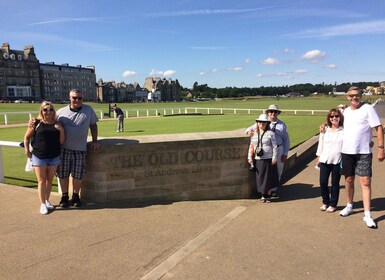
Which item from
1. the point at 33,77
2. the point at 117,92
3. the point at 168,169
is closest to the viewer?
the point at 168,169

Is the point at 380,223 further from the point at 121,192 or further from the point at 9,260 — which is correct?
the point at 9,260

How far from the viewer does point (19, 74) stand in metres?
116

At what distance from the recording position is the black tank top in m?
4.92

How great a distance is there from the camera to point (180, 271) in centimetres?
342

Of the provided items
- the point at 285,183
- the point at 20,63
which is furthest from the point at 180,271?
the point at 20,63

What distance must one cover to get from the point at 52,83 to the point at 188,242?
136094mm

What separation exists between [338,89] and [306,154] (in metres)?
182

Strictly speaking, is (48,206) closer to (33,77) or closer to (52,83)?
(33,77)

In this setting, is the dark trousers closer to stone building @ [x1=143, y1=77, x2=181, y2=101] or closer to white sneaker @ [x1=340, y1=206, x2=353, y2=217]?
white sneaker @ [x1=340, y1=206, x2=353, y2=217]

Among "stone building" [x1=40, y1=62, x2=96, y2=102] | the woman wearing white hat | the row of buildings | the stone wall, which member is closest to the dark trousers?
the woman wearing white hat

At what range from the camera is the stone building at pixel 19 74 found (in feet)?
364

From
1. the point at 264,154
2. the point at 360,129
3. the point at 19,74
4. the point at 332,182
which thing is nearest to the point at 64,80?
the point at 19,74

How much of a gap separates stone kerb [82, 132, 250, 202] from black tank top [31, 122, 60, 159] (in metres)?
0.59

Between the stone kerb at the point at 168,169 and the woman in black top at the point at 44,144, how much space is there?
0.55 metres
